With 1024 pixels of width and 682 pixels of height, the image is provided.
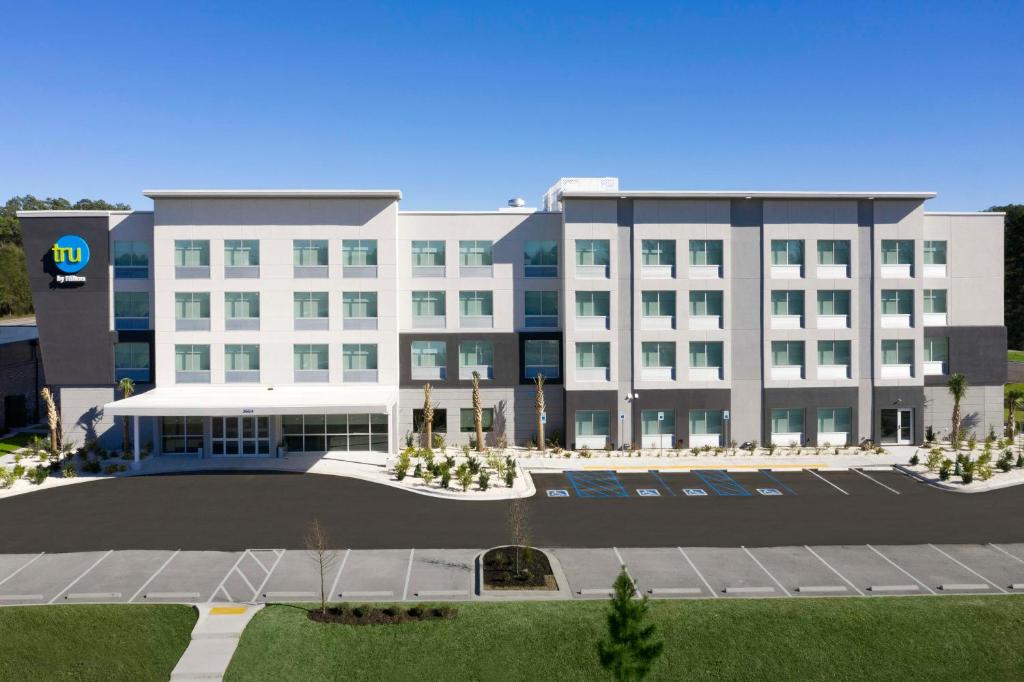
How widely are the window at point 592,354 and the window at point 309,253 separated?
611 inches

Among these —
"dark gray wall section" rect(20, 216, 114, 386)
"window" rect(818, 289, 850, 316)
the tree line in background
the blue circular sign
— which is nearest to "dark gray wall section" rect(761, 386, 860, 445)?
"window" rect(818, 289, 850, 316)

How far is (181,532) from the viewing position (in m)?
28.2

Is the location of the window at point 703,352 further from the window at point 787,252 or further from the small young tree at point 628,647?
the small young tree at point 628,647

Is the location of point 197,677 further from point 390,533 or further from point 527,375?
point 527,375

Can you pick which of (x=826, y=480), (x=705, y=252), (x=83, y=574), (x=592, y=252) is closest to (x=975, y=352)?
(x=826, y=480)

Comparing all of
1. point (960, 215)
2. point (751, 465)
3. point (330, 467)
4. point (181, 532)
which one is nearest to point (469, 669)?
point (181, 532)

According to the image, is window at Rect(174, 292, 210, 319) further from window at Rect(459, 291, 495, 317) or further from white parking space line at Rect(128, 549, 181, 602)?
white parking space line at Rect(128, 549, 181, 602)

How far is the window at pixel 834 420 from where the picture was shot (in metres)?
45.5

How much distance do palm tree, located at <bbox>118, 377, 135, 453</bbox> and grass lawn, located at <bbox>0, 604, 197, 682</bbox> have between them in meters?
22.6

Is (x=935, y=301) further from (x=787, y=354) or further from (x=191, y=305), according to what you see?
(x=191, y=305)

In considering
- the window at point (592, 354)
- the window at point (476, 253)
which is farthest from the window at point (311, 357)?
the window at point (592, 354)

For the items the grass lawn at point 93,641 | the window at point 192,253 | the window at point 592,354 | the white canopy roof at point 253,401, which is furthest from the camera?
the window at point 592,354

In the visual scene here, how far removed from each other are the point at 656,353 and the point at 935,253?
1832cm

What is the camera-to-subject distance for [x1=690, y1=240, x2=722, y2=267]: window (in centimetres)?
4447
